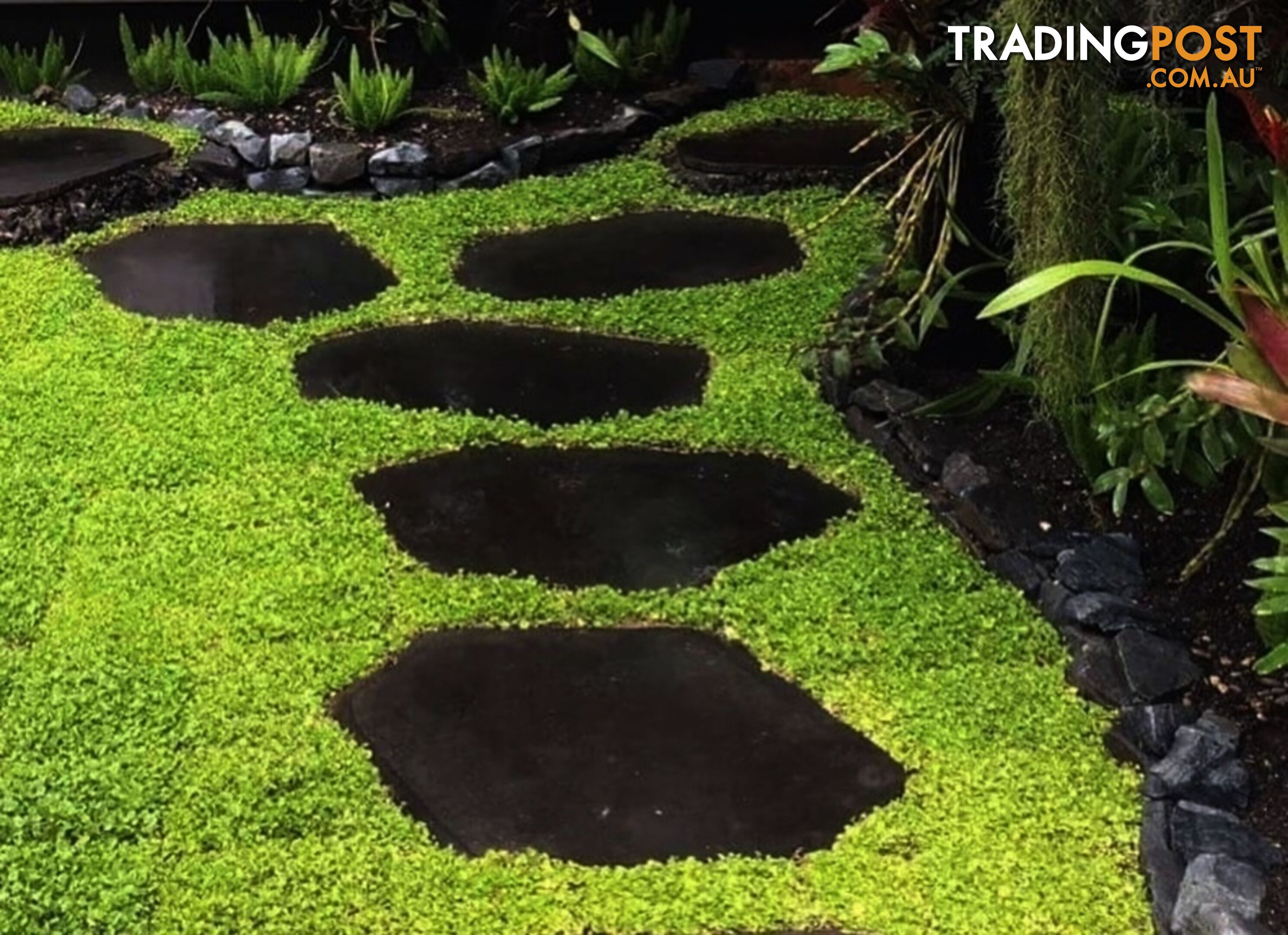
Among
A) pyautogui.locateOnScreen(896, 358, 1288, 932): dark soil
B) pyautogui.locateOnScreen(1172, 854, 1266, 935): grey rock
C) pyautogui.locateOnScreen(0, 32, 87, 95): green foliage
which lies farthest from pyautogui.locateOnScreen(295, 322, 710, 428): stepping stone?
pyautogui.locateOnScreen(0, 32, 87, 95): green foliage

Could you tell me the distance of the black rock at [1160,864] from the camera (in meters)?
2.40

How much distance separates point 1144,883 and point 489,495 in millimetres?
1742

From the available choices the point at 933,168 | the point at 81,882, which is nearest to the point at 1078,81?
the point at 933,168

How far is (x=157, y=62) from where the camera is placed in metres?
6.54

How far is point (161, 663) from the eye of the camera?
119 inches

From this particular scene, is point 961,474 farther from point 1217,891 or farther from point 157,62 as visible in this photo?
point 157,62

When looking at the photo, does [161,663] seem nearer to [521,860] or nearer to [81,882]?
[81,882]

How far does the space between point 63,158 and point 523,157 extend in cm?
167

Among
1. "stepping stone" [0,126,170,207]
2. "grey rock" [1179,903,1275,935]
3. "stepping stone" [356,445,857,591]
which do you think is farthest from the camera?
"stepping stone" [0,126,170,207]

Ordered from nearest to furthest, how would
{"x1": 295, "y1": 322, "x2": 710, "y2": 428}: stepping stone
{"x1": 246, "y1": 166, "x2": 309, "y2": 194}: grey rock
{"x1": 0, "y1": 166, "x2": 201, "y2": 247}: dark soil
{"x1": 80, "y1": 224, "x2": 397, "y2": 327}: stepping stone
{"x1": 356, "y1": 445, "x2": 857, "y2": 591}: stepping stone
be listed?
{"x1": 356, "y1": 445, "x2": 857, "y2": 591}: stepping stone, {"x1": 295, "y1": 322, "x2": 710, "y2": 428}: stepping stone, {"x1": 80, "y1": 224, "x2": 397, "y2": 327}: stepping stone, {"x1": 0, "y1": 166, "x2": 201, "y2": 247}: dark soil, {"x1": 246, "y1": 166, "x2": 309, "y2": 194}: grey rock

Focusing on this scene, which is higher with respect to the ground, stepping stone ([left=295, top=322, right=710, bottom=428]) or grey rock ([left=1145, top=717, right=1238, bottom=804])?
stepping stone ([left=295, top=322, right=710, bottom=428])

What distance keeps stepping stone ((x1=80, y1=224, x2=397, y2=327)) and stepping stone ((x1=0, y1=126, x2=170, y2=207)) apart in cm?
42

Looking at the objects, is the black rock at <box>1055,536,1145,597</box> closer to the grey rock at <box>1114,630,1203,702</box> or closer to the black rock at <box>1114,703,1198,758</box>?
the grey rock at <box>1114,630,1203,702</box>

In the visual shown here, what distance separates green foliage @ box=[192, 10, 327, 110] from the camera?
6.14 meters
